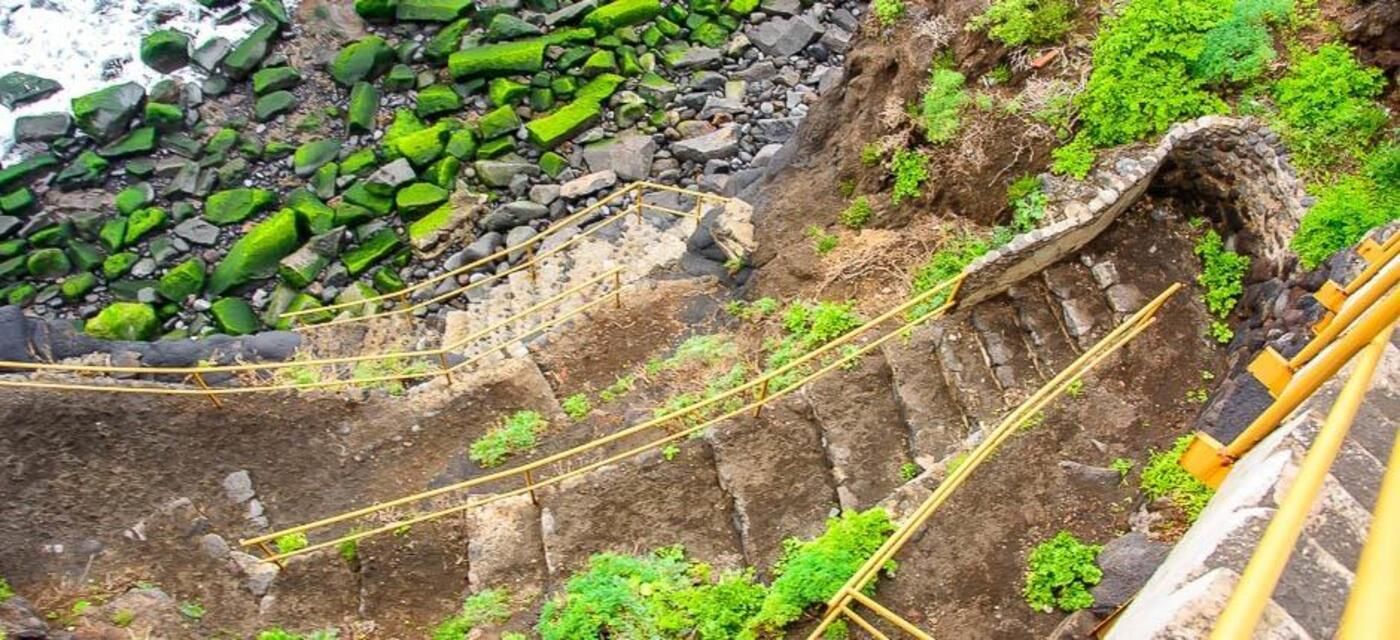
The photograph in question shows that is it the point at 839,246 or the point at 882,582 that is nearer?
the point at 882,582

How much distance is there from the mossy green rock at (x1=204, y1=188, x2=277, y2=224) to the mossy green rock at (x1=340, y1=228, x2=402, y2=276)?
1578 mm

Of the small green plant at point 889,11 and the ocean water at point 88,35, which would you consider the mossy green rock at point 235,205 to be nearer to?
the ocean water at point 88,35

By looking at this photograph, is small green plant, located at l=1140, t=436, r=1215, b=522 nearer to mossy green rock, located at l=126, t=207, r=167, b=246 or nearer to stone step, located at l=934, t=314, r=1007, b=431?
stone step, located at l=934, t=314, r=1007, b=431

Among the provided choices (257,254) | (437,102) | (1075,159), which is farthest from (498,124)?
(1075,159)

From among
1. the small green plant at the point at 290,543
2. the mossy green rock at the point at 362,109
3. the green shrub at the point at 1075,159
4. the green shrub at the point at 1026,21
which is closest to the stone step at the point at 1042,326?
the green shrub at the point at 1075,159

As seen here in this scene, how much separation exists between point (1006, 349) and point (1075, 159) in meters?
1.75

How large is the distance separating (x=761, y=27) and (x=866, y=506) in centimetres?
1074

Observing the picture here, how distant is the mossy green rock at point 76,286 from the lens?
13750mm

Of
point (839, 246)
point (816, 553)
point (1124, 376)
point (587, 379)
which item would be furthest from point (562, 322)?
point (1124, 376)

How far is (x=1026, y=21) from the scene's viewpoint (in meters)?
9.28

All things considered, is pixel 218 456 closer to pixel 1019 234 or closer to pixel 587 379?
pixel 587 379

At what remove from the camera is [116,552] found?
336 inches

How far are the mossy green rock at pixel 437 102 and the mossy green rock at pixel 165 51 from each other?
4.07 metres

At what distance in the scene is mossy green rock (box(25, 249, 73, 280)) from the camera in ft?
45.6
